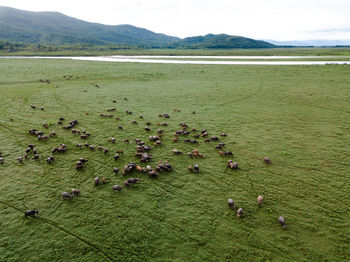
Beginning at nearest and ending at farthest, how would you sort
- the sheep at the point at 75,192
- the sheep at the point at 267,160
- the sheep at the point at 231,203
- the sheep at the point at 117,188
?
the sheep at the point at 231,203, the sheep at the point at 75,192, the sheep at the point at 117,188, the sheep at the point at 267,160

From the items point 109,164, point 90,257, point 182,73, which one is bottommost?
point 90,257

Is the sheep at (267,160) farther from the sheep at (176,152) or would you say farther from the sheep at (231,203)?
the sheep at (176,152)

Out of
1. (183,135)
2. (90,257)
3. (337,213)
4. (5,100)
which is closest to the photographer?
(90,257)

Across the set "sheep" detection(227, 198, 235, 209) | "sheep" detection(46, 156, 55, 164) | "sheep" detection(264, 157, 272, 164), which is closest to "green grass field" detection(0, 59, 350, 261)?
"sheep" detection(227, 198, 235, 209)

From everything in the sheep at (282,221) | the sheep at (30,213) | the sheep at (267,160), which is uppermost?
the sheep at (267,160)

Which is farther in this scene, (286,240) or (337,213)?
(337,213)

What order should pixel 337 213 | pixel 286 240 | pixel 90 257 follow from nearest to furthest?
pixel 90 257
pixel 286 240
pixel 337 213

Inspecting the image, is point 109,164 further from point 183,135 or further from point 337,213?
point 337,213

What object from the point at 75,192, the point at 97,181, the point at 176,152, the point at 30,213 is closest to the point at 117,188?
the point at 97,181

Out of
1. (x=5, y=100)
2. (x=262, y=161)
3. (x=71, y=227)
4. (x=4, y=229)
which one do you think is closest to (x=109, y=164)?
(x=71, y=227)

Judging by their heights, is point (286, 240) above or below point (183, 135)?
below

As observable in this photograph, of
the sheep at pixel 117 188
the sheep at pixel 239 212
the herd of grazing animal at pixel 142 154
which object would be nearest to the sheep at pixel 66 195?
the herd of grazing animal at pixel 142 154
